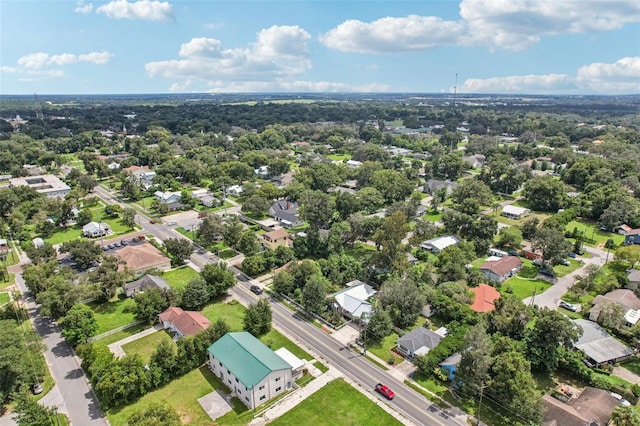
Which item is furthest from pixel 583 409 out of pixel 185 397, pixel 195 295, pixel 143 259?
pixel 143 259

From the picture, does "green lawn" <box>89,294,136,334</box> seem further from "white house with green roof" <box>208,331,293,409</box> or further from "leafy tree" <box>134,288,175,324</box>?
"white house with green roof" <box>208,331,293,409</box>

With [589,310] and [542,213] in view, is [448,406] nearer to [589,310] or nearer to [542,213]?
[589,310]

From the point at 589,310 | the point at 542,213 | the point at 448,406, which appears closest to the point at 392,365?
the point at 448,406

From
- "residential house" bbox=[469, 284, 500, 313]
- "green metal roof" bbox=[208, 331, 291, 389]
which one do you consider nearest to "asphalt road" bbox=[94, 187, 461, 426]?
"green metal roof" bbox=[208, 331, 291, 389]

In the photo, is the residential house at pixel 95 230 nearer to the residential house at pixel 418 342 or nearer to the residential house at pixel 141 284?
the residential house at pixel 141 284

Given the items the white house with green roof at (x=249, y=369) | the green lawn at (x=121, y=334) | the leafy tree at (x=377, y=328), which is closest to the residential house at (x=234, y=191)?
the green lawn at (x=121, y=334)

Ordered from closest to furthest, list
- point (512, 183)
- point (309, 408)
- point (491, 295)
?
point (309, 408) → point (491, 295) → point (512, 183)

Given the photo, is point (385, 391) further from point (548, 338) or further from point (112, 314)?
point (112, 314)
